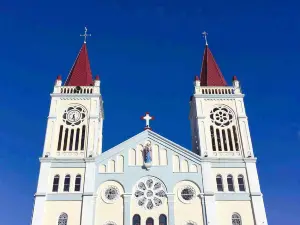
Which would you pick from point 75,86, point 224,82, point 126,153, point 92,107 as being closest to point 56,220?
point 126,153

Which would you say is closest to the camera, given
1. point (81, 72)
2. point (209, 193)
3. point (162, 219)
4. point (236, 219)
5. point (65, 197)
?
point (162, 219)

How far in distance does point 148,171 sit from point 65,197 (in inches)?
308

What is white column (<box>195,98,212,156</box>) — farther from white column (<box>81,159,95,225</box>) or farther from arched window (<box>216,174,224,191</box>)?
white column (<box>81,159,95,225</box>)

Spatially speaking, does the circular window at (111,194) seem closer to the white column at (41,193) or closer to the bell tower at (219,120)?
the white column at (41,193)

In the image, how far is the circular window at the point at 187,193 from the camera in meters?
33.2

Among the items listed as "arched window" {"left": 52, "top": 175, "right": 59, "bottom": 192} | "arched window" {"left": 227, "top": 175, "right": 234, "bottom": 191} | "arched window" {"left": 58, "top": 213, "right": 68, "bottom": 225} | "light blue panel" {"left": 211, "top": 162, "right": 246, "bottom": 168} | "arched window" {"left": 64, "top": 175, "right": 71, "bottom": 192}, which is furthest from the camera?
"light blue panel" {"left": 211, "top": 162, "right": 246, "bottom": 168}

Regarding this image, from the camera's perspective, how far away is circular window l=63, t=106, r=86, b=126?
37.6 metres

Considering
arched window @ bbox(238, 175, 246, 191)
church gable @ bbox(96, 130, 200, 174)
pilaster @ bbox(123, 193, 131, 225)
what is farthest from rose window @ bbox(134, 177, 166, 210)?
Answer: arched window @ bbox(238, 175, 246, 191)

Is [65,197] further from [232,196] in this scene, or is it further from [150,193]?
[232,196]

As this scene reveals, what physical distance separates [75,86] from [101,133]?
6.27 m

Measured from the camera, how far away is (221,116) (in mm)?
38250

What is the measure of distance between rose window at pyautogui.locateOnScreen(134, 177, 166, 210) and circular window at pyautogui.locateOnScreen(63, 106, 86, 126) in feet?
30.6

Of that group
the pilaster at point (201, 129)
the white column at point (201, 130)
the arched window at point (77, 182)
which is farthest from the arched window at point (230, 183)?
the arched window at point (77, 182)

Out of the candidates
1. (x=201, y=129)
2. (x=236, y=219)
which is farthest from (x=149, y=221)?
(x=201, y=129)
